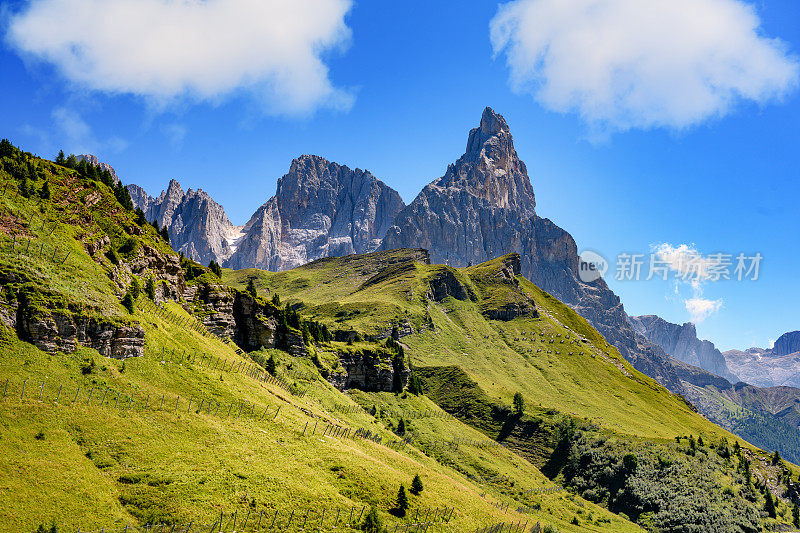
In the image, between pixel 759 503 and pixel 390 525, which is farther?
pixel 759 503

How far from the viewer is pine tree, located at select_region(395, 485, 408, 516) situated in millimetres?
63219

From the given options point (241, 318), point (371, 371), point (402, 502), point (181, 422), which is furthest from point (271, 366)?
point (402, 502)

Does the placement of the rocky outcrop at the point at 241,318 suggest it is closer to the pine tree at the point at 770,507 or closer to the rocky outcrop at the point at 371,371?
the rocky outcrop at the point at 371,371

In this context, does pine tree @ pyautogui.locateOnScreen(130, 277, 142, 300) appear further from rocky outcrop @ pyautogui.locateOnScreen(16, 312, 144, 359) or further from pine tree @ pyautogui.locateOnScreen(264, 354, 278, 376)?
pine tree @ pyautogui.locateOnScreen(264, 354, 278, 376)

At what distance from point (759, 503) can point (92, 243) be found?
19396 cm

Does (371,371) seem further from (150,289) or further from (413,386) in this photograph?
(150,289)

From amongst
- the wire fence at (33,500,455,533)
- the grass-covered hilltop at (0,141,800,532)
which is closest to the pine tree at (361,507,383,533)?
the grass-covered hilltop at (0,141,800,532)

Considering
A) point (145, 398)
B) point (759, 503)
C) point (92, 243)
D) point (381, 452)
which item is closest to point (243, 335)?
point (92, 243)

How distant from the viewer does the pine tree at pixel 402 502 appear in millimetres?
63219

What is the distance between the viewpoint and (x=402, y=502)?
63.9 metres

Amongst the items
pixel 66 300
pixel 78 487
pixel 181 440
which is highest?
pixel 66 300

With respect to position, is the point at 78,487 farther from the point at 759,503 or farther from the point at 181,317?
the point at 759,503

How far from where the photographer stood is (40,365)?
58.8m

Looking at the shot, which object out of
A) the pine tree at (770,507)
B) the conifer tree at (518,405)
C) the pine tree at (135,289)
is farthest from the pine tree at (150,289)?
the pine tree at (770,507)
